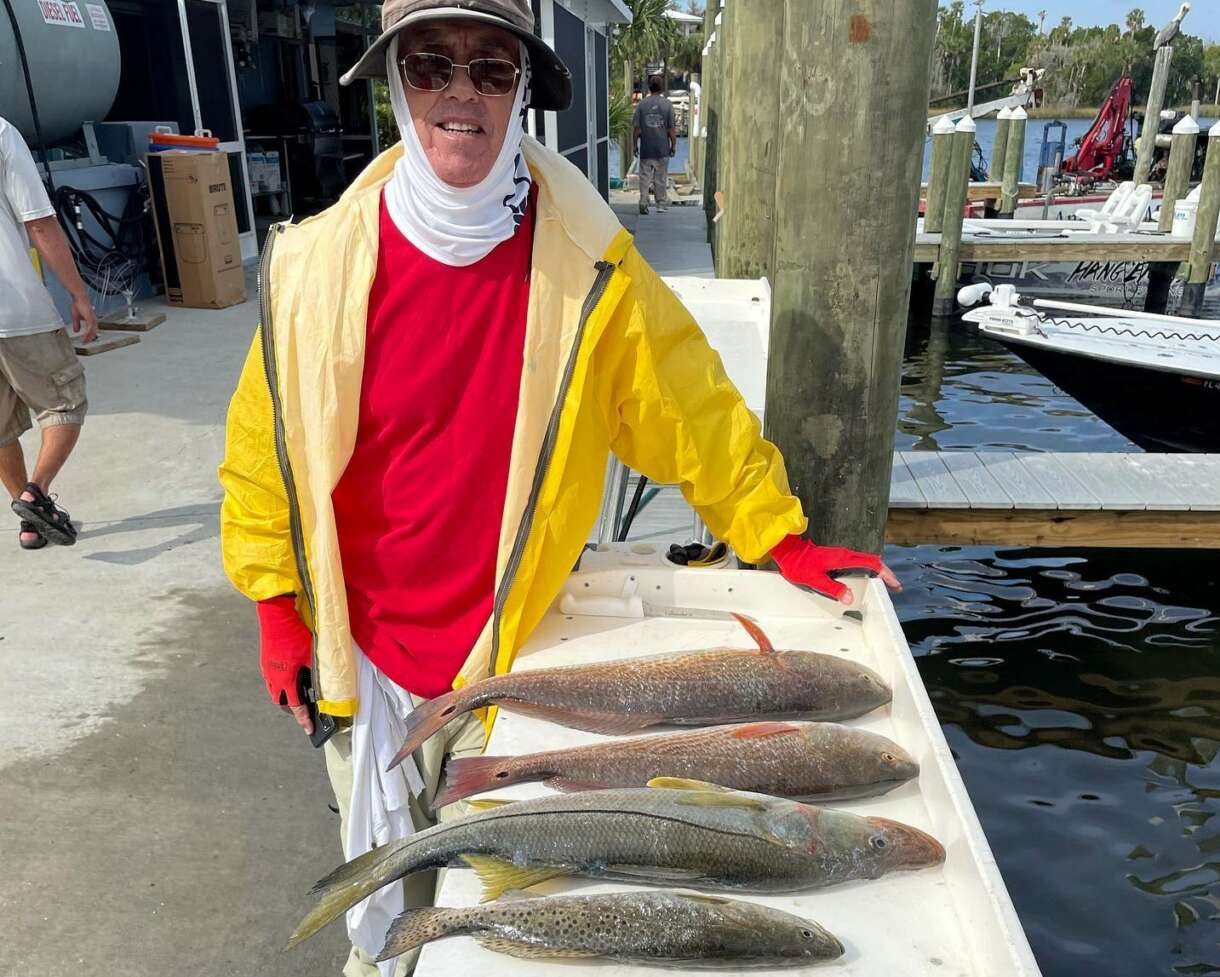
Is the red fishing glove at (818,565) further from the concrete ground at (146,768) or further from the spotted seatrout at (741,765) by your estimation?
the concrete ground at (146,768)

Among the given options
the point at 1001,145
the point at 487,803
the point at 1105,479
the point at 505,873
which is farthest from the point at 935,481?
the point at 1001,145

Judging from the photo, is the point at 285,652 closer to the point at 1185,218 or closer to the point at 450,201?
the point at 450,201

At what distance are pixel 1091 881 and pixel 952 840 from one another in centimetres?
376

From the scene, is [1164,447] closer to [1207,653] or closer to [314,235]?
[1207,653]

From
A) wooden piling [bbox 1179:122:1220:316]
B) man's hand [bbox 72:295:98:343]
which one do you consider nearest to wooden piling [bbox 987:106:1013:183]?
wooden piling [bbox 1179:122:1220:316]

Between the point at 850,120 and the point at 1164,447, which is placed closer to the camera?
the point at 850,120

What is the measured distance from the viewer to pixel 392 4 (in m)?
2.15

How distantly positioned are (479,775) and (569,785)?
164mm

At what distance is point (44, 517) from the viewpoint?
534cm

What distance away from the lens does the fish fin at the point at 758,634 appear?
2.17 m

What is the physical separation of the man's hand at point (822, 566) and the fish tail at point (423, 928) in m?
1.10

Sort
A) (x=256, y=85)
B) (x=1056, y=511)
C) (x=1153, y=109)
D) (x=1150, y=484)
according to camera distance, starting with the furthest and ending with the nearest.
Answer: (x=1153, y=109) → (x=256, y=85) → (x=1150, y=484) → (x=1056, y=511)

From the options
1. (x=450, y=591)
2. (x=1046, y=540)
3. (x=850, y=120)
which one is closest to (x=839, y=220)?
(x=850, y=120)

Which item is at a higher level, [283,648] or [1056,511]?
[283,648]
